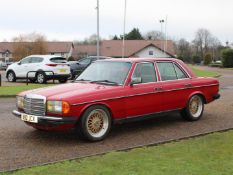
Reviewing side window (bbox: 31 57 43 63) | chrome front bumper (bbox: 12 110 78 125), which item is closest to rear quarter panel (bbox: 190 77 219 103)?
chrome front bumper (bbox: 12 110 78 125)

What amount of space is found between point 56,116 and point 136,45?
8416cm

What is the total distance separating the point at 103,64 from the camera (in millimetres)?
9516

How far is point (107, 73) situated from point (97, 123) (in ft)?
4.56

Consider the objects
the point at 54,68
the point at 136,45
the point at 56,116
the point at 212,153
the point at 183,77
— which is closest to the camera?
the point at 212,153

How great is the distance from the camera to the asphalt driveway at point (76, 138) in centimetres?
701

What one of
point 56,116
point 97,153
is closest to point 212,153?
point 97,153

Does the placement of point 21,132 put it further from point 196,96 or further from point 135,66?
point 196,96

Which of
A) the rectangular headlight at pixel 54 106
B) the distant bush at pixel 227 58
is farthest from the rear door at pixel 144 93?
the distant bush at pixel 227 58

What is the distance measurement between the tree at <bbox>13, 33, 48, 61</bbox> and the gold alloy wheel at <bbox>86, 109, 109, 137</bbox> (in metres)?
91.8

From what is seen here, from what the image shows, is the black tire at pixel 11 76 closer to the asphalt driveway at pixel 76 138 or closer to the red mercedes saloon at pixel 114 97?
the asphalt driveway at pixel 76 138

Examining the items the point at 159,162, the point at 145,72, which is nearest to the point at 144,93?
the point at 145,72

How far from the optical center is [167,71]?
389 inches

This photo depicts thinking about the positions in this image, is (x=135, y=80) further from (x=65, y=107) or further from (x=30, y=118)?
(x=30, y=118)

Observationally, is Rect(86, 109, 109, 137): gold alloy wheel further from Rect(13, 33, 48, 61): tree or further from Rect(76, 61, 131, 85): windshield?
Rect(13, 33, 48, 61): tree
